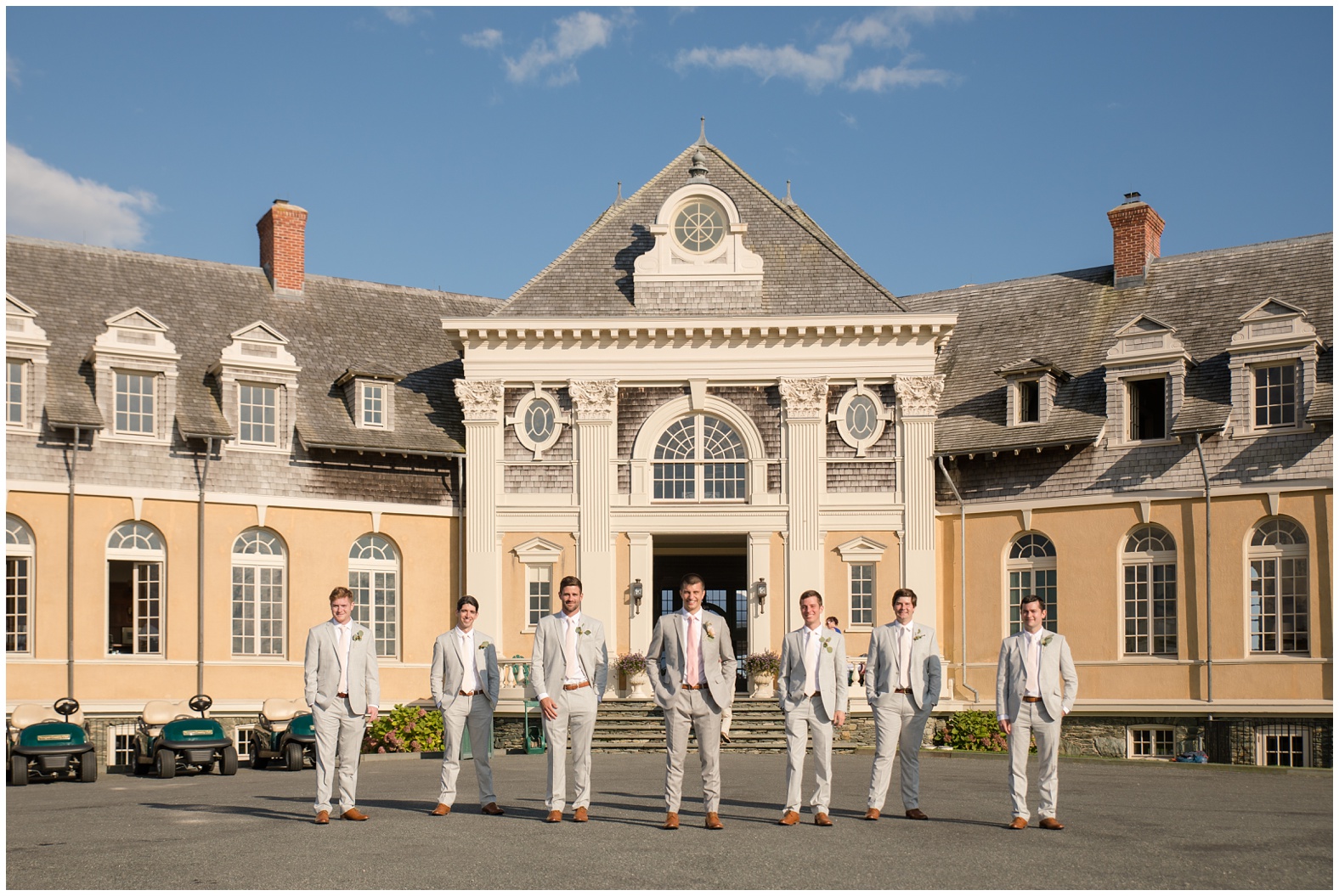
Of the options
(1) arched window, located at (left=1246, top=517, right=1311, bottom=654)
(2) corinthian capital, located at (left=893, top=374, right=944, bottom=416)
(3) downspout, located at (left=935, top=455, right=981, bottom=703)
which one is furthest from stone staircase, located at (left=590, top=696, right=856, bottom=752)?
(1) arched window, located at (left=1246, top=517, right=1311, bottom=654)

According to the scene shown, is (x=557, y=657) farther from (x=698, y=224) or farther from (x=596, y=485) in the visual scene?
(x=698, y=224)

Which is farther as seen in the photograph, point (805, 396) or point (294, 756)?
point (805, 396)

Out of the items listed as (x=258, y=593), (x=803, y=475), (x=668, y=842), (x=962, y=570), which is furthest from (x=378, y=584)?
(x=668, y=842)

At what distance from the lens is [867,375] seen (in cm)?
2742

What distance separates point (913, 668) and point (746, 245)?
16.1 m

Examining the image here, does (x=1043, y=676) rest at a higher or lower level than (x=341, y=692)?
higher

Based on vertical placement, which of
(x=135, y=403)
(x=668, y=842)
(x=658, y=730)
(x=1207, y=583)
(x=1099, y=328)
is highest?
(x=1099, y=328)

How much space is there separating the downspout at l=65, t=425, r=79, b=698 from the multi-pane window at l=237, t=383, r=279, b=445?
304 cm

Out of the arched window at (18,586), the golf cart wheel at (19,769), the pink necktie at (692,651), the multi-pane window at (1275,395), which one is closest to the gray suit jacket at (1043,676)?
the pink necktie at (692,651)

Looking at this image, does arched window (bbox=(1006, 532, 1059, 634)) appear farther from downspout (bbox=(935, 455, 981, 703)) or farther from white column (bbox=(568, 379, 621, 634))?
white column (bbox=(568, 379, 621, 634))

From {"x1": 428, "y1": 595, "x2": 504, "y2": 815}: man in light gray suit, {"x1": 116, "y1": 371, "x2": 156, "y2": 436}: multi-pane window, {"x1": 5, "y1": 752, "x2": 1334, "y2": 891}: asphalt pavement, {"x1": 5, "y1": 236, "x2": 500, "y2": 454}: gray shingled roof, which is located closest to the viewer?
{"x1": 5, "y1": 752, "x2": 1334, "y2": 891}: asphalt pavement

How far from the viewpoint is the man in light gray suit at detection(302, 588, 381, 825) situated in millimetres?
12969

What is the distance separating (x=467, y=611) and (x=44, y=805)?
5807 mm

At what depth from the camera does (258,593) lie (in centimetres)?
2697
